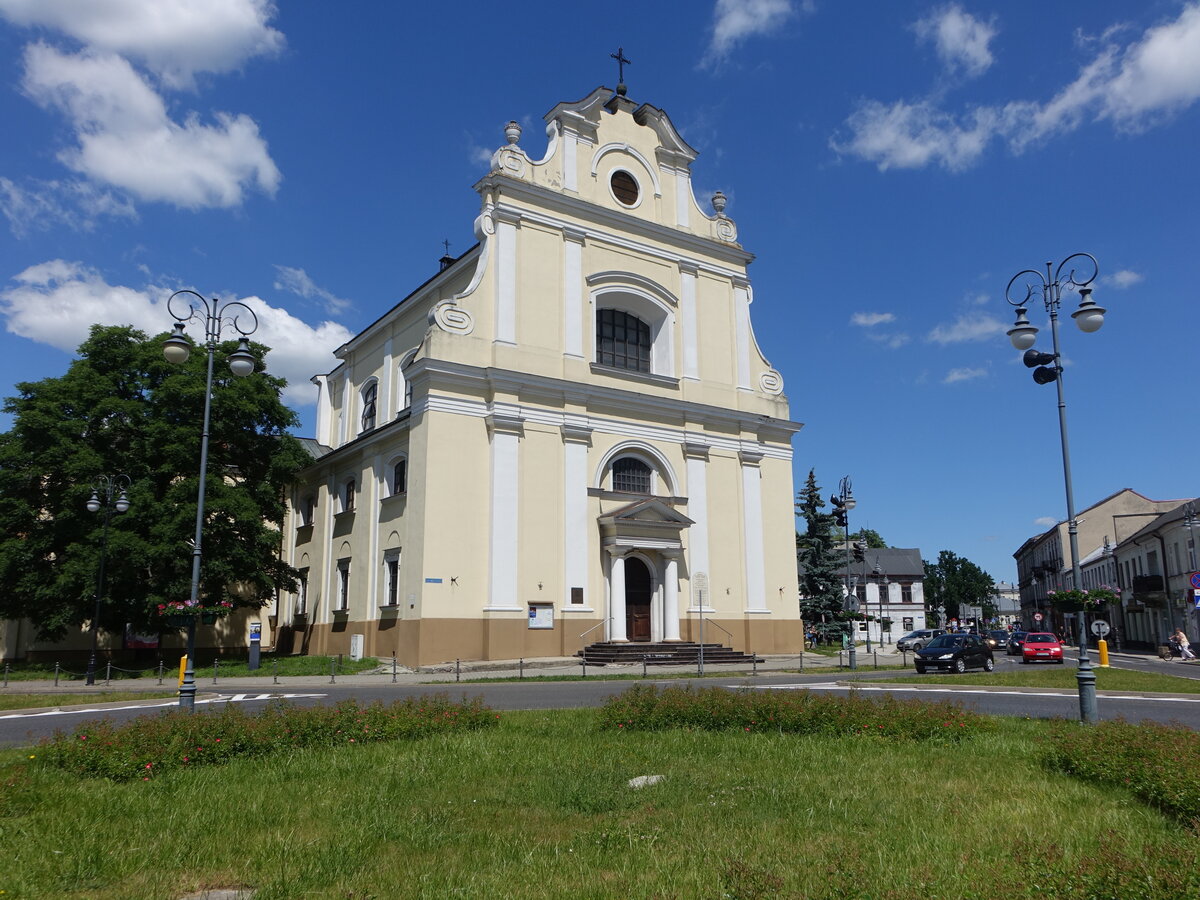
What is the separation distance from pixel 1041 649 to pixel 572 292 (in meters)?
26.7

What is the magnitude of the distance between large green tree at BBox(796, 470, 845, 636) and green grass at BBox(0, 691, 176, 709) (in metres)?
36.3

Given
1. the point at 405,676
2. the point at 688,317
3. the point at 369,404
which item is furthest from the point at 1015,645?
→ the point at 369,404

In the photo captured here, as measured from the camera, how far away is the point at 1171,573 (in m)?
57.5

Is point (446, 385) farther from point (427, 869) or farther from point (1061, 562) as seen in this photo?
point (1061, 562)

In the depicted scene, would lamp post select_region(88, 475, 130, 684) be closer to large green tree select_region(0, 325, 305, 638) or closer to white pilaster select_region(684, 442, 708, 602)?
large green tree select_region(0, 325, 305, 638)

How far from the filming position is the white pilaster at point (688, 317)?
1480 inches

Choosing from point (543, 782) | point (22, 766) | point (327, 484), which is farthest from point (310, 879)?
point (327, 484)

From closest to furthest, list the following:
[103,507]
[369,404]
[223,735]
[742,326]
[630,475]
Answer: [223,735], [103,507], [630,475], [742,326], [369,404]

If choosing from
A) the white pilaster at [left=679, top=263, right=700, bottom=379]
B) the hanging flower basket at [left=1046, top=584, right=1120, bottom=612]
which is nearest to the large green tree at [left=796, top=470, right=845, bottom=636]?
the white pilaster at [left=679, top=263, right=700, bottom=379]

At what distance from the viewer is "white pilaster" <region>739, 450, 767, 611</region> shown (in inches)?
1444

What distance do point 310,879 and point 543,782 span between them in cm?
328

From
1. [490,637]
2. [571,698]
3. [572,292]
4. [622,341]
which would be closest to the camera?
[571,698]

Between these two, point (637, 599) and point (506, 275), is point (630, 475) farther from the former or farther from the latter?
point (506, 275)

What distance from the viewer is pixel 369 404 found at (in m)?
44.1
